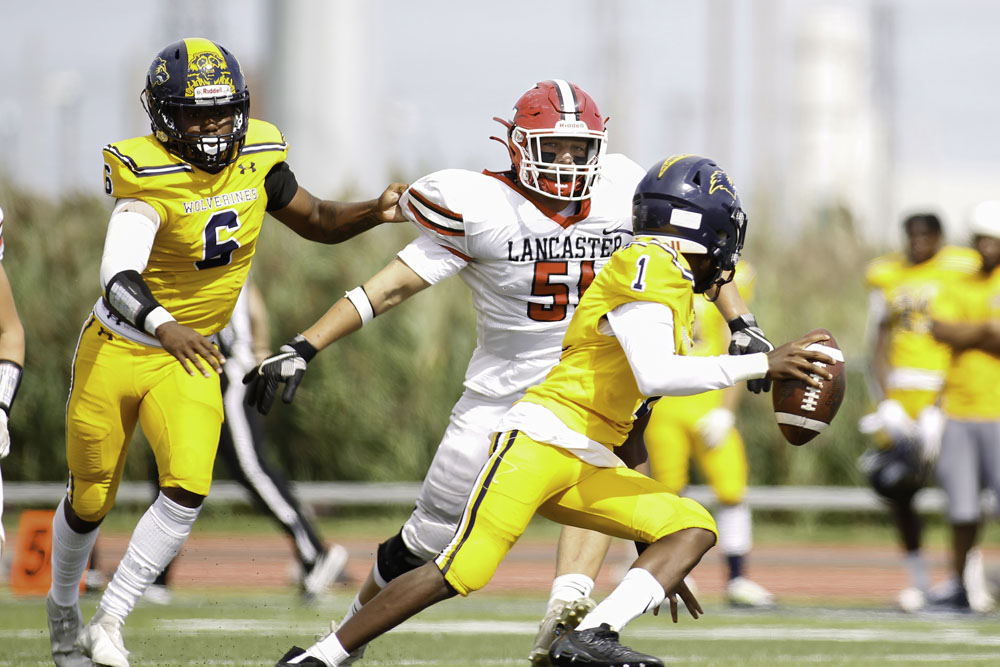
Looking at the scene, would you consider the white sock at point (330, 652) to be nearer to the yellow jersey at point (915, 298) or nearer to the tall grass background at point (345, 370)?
the yellow jersey at point (915, 298)

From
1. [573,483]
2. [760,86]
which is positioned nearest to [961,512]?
[573,483]

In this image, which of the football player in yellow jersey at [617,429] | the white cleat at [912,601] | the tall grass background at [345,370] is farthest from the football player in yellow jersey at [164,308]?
the tall grass background at [345,370]

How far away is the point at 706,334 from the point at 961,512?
1604 mm

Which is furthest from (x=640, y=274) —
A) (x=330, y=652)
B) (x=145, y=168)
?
(x=145, y=168)

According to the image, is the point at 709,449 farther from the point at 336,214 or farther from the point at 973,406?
the point at 336,214

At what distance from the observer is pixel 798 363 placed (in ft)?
13.0

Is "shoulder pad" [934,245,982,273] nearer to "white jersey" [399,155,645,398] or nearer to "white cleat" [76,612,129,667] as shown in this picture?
A: "white jersey" [399,155,645,398]

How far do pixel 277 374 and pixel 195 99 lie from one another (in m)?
1.04

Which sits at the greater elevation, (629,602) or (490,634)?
(629,602)

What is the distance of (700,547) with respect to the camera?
4039 millimetres

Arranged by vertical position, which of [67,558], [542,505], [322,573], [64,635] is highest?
[542,505]

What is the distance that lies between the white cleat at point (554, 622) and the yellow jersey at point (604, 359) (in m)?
0.63

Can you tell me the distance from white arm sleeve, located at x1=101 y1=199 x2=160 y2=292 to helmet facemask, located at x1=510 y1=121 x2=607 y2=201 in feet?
4.05

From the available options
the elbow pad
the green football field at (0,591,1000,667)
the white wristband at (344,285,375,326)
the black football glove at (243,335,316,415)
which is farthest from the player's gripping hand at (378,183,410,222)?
the green football field at (0,591,1000,667)
